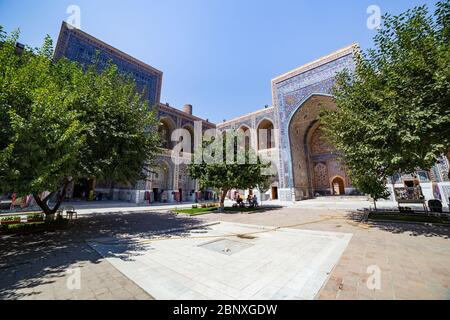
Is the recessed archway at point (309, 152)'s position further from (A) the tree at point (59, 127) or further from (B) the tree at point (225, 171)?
(A) the tree at point (59, 127)

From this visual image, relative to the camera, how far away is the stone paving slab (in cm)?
334

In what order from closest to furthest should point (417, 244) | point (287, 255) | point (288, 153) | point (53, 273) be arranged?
point (53, 273) → point (287, 255) → point (417, 244) → point (288, 153)

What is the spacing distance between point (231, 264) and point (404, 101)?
8758mm

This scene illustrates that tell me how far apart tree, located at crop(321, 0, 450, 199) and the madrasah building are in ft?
44.8

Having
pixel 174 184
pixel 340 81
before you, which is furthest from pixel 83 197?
pixel 340 81

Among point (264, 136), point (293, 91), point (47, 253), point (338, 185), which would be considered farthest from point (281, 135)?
point (47, 253)

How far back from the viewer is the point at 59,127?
19.9ft

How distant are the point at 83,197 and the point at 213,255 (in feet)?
92.8

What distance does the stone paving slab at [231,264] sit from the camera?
3.34 metres

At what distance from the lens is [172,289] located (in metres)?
3.42

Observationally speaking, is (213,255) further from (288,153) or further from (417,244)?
(288,153)

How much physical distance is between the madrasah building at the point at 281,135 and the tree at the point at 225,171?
8.64 m

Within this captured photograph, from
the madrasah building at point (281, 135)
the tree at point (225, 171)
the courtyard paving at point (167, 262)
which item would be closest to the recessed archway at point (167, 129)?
the madrasah building at point (281, 135)

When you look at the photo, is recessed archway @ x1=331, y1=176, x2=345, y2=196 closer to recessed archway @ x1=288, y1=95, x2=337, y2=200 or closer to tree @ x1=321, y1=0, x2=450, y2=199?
recessed archway @ x1=288, y1=95, x2=337, y2=200
